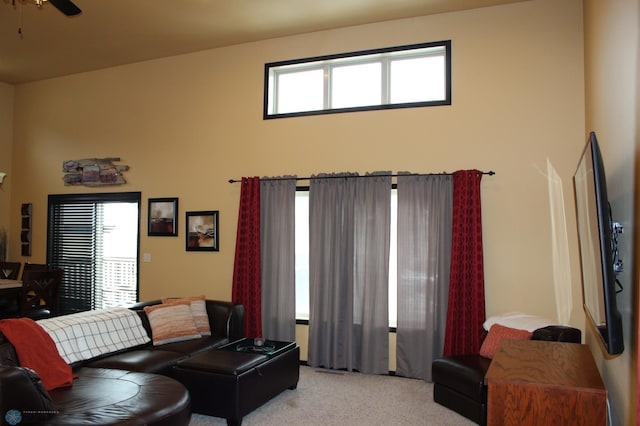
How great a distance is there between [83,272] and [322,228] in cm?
394

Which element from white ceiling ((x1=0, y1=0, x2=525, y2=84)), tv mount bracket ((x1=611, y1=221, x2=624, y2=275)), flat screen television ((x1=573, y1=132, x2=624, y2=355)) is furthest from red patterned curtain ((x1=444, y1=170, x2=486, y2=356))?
tv mount bracket ((x1=611, y1=221, x2=624, y2=275))

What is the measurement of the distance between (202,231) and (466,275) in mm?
3273

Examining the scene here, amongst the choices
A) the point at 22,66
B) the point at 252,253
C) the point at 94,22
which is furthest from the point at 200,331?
the point at 22,66

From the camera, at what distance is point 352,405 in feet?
13.6

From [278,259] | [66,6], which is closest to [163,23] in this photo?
[66,6]

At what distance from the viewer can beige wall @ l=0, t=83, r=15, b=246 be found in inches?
298

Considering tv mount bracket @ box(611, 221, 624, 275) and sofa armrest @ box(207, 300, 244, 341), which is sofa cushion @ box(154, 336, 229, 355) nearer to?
sofa armrest @ box(207, 300, 244, 341)

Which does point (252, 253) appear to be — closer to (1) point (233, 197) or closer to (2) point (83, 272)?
(1) point (233, 197)

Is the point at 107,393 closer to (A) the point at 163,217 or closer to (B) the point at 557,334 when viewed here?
(B) the point at 557,334

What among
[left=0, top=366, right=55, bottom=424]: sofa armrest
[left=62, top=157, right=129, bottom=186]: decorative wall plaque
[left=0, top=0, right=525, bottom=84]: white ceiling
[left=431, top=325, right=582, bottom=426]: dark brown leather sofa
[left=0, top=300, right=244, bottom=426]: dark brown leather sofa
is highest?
[left=0, top=0, right=525, bottom=84]: white ceiling

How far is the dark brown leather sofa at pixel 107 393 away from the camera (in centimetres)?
253

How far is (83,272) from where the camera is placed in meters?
7.01

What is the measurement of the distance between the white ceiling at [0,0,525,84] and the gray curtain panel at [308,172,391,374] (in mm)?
1757

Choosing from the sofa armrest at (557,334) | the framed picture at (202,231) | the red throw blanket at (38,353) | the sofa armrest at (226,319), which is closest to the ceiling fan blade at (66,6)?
the red throw blanket at (38,353)
